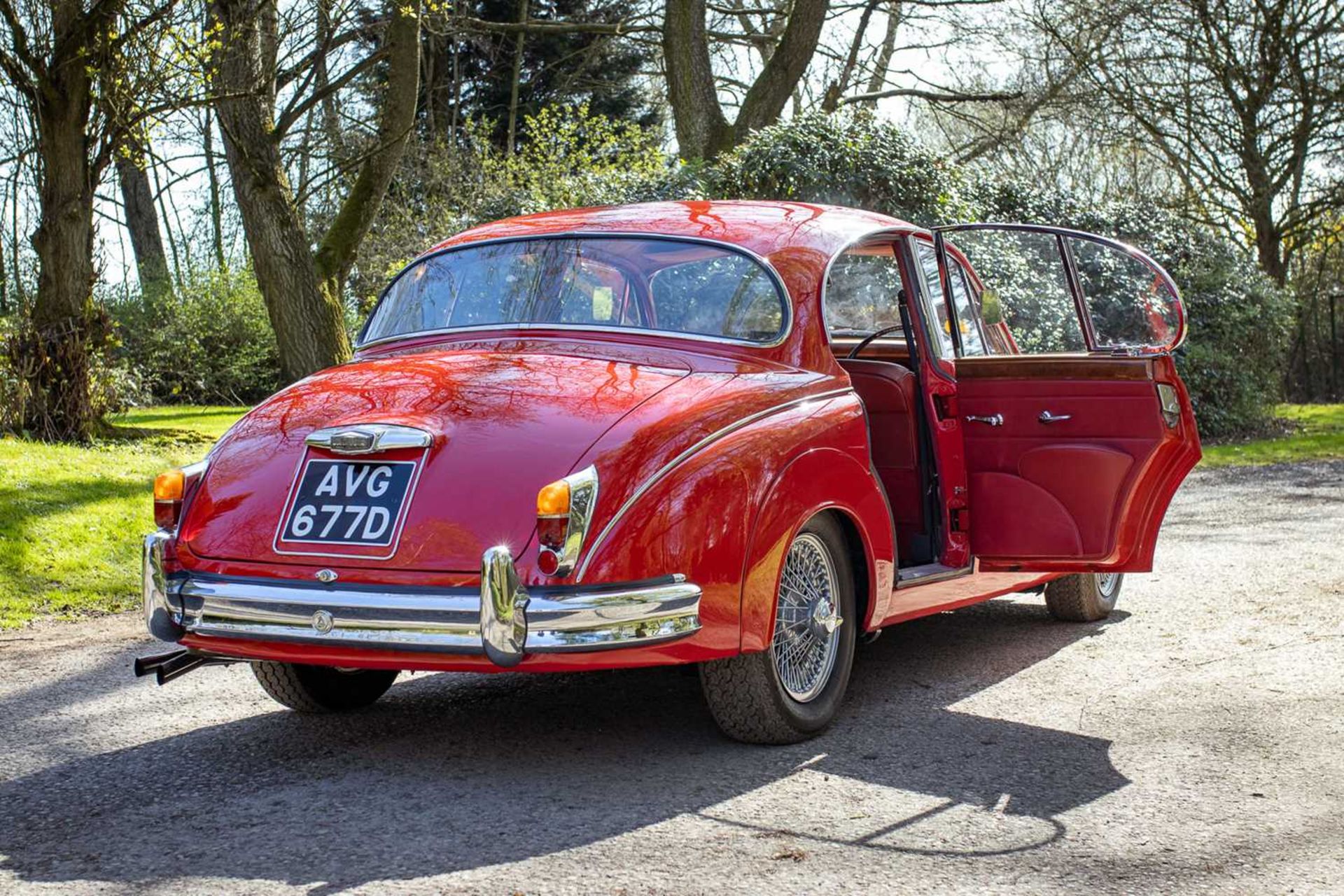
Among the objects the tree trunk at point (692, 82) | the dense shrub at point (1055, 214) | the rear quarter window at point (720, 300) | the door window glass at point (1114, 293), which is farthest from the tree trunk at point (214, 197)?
the rear quarter window at point (720, 300)

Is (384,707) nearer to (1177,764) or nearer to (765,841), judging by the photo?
(765,841)

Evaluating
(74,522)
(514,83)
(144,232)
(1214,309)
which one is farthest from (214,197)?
(74,522)

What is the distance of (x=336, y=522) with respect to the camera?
434cm

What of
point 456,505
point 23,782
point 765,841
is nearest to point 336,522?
point 456,505

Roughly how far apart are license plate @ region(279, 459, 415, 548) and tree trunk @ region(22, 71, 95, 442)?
8948mm

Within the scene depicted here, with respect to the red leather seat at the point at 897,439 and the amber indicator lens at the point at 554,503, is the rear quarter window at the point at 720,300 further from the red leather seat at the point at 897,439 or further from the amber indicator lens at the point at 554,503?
the amber indicator lens at the point at 554,503

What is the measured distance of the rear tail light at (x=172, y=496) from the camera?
4.69 metres

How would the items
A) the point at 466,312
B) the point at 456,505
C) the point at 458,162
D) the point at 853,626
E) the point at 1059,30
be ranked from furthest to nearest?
the point at 458,162, the point at 1059,30, the point at 466,312, the point at 853,626, the point at 456,505

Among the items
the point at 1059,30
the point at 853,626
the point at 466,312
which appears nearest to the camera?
the point at 853,626

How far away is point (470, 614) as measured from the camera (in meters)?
4.04

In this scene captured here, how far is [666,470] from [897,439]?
1834 mm

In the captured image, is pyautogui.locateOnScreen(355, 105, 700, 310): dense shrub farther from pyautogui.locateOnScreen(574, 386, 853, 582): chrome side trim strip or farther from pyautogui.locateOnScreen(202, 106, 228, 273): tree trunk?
pyautogui.locateOnScreen(574, 386, 853, 582): chrome side trim strip

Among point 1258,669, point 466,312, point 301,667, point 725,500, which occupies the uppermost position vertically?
point 466,312

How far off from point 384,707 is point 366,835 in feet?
5.39
